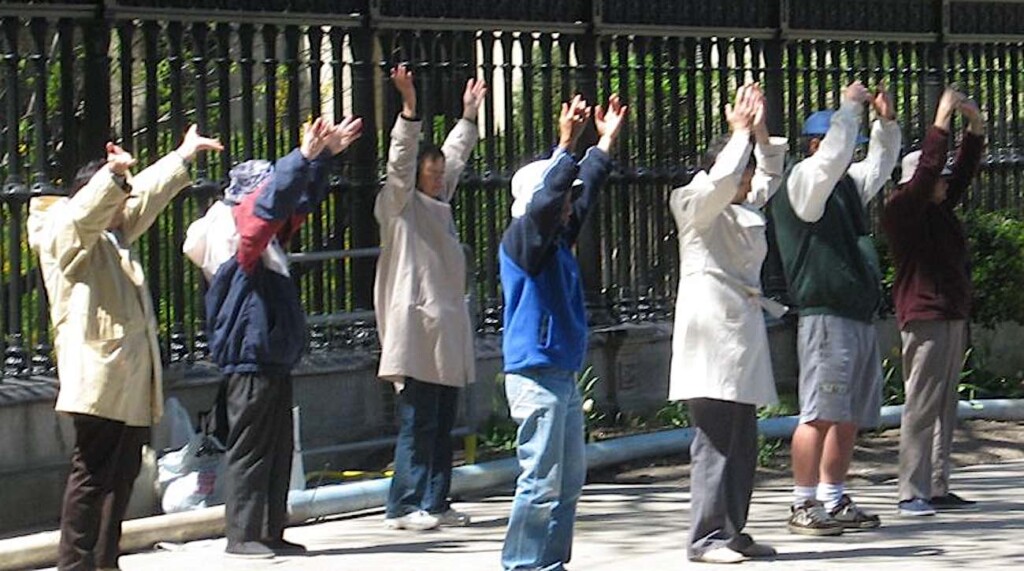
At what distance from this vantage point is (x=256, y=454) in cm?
959

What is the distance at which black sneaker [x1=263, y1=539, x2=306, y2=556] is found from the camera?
32.0ft

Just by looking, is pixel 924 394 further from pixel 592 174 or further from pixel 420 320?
pixel 592 174

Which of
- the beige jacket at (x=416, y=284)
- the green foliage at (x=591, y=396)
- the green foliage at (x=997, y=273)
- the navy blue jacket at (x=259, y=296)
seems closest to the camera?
the navy blue jacket at (x=259, y=296)

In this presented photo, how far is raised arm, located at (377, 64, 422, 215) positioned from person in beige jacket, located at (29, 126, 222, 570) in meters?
1.59

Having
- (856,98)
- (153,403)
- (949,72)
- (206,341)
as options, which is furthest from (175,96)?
(949,72)

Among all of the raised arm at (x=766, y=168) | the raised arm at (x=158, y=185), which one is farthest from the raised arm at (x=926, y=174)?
the raised arm at (x=158, y=185)

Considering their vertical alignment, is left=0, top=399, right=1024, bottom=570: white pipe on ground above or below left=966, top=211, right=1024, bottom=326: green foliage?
below

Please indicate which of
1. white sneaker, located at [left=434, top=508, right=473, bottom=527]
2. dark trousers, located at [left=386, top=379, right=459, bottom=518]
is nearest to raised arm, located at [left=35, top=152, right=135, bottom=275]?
dark trousers, located at [left=386, top=379, right=459, bottom=518]

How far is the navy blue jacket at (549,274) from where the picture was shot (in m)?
8.48

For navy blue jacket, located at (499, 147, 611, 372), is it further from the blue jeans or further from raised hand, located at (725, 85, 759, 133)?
raised hand, located at (725, 85, 759, 133)

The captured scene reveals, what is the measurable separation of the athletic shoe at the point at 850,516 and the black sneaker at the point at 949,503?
72cm

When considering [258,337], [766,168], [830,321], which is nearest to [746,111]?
[766,168]

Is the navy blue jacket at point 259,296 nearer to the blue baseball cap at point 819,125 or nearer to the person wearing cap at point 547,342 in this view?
the person wearing cap at point 547,342

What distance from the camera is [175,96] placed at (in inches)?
456
